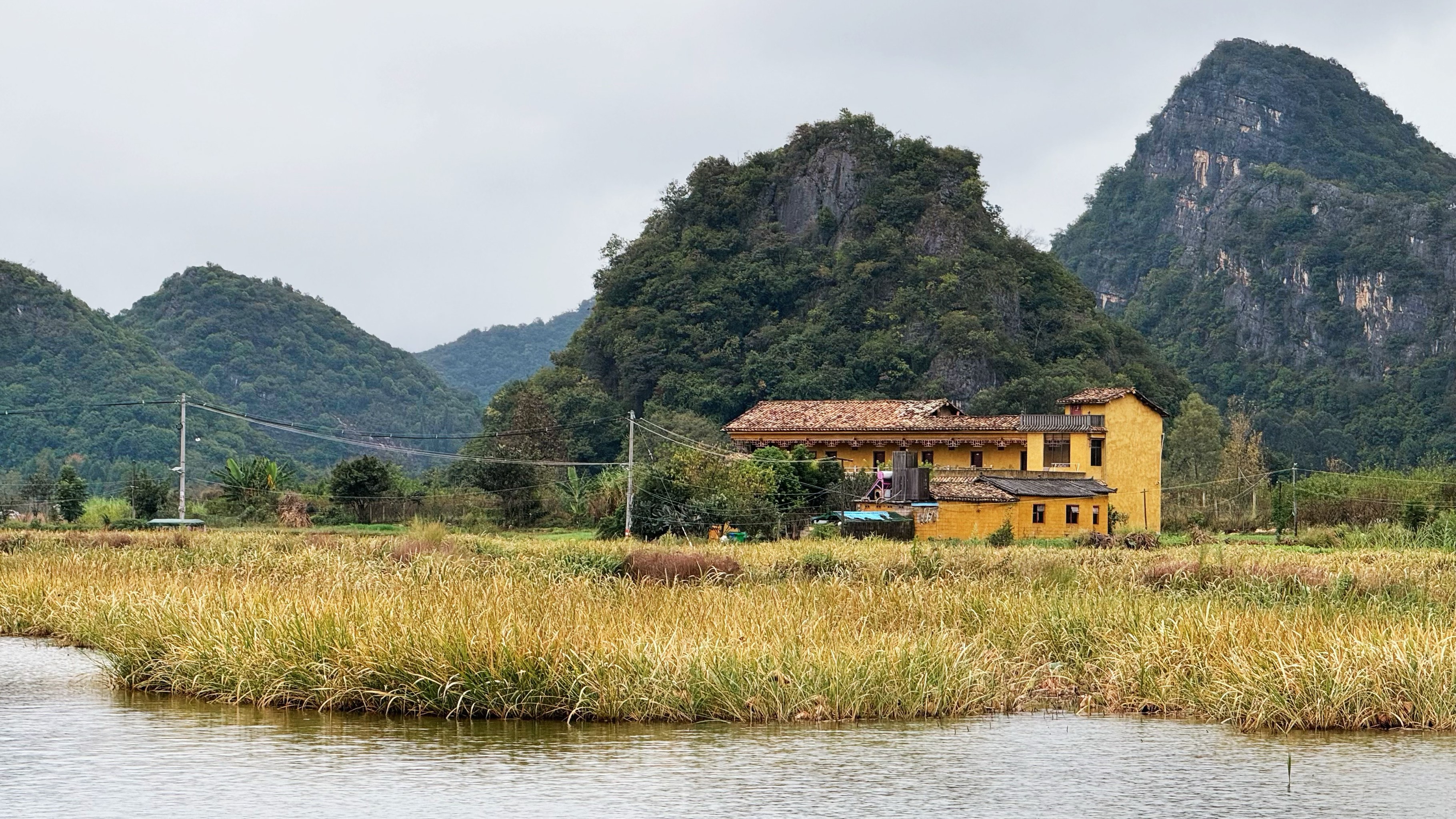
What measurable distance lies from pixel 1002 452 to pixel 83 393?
47.3m

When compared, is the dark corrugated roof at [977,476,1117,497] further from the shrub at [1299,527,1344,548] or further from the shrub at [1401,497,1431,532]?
the shrub at [1401,497,1431,532]

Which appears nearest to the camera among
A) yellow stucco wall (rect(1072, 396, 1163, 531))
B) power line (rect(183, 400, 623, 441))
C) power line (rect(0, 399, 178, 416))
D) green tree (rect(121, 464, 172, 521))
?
green tree (rect(121, 464, 172, 521))

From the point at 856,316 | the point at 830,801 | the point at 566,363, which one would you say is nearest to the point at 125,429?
the point at 566,363

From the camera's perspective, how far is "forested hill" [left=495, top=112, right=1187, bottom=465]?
77.9 m

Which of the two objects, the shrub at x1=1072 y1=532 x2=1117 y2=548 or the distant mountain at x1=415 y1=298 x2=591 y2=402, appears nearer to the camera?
the shrub at x1=1072 y1=532 x2=1117 y2=548

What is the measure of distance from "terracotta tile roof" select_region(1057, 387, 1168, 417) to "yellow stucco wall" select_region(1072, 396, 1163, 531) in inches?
5.0

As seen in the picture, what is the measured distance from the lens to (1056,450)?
51625mm

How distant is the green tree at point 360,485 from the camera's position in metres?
50.8

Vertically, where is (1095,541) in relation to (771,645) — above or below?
above

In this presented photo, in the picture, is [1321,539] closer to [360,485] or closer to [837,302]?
[360,485]

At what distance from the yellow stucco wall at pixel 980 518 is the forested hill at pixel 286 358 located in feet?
173

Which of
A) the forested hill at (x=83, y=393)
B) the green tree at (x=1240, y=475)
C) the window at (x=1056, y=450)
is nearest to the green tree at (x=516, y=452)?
the forested hill at (x=83, y=393)

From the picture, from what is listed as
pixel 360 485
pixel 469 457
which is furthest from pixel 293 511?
pixel 469 457

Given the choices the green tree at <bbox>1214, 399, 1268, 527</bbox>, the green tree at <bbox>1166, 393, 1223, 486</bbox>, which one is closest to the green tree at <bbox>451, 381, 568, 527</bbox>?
the green tree at <bbox>1214, 399, 1268, 527</bbox>
